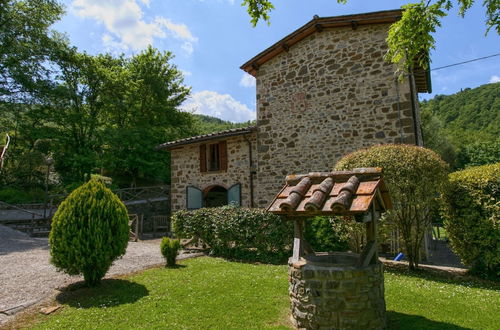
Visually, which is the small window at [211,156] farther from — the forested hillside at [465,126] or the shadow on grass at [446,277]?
the forested hillside at [465,126]

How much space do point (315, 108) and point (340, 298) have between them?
25.3ft

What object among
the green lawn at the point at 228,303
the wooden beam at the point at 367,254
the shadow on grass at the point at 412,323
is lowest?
the shadow on grass at the point at 412,323

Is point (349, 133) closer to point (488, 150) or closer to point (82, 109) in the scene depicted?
point (82, 109)

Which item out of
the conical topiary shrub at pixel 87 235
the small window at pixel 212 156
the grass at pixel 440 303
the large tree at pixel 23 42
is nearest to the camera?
the grass at pixel 440 303

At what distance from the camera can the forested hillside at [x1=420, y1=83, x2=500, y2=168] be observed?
2895 cm

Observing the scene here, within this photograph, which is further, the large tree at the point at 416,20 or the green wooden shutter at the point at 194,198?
the green wooden shutter at the point at 194,198

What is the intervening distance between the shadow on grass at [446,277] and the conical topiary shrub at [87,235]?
5802 millimetres

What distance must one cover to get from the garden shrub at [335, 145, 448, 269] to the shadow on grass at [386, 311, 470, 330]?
2.79m

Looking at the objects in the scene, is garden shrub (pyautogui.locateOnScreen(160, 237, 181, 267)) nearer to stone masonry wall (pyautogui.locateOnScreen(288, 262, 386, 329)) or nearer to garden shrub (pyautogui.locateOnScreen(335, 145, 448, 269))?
stone masonry wall (pyautogui.locateOnScreen(288, 262, 386, 329))

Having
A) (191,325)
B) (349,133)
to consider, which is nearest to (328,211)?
(191,325)

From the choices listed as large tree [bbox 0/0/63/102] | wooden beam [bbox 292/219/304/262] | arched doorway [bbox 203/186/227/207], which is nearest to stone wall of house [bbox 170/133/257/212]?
arched doorway [bbox 203/186/227/207]

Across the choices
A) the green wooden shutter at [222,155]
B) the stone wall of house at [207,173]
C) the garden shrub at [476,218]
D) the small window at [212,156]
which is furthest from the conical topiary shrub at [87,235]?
the small window at [212,156]

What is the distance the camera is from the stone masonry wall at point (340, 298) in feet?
11.8

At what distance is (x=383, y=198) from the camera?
443 centimetres
